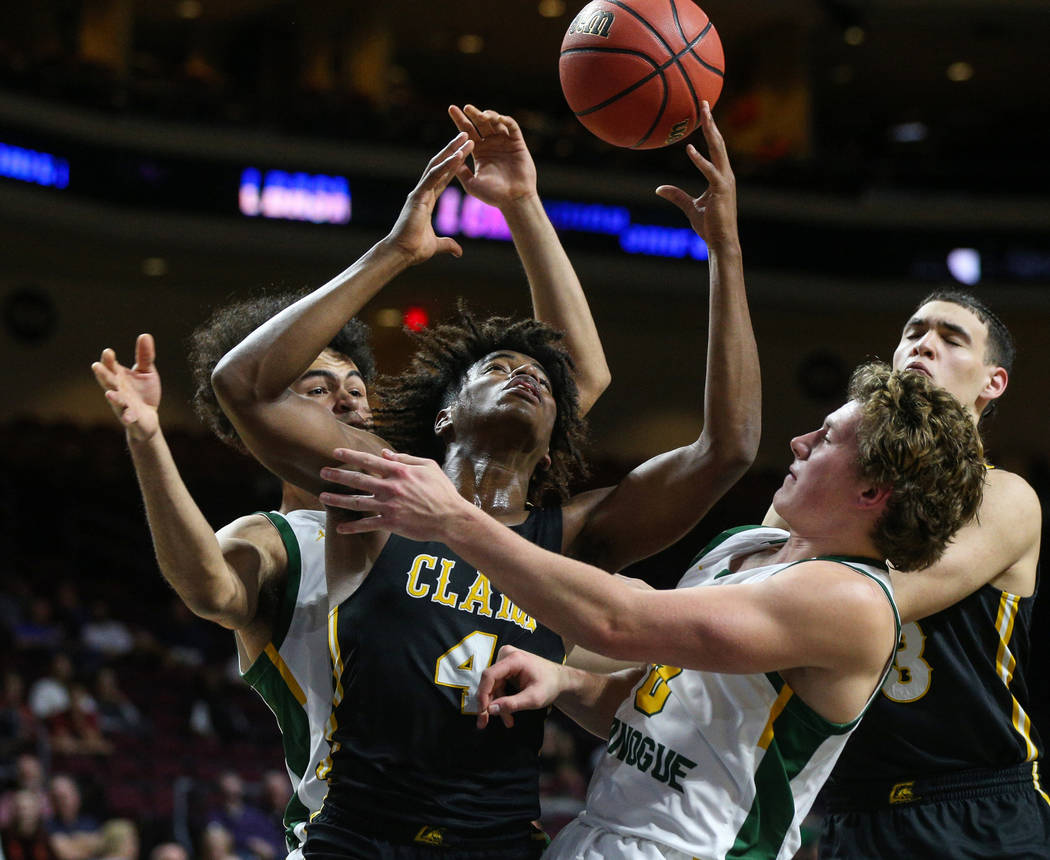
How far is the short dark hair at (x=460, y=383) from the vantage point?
3.12 m

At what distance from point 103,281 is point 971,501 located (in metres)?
14.3

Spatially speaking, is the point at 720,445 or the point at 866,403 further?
the point at 720,445

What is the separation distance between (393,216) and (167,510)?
36.9ft

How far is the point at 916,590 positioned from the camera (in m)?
2.84

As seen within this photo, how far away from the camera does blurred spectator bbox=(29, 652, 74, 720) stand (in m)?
8.16

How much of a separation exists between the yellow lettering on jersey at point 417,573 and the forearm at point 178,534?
38cm

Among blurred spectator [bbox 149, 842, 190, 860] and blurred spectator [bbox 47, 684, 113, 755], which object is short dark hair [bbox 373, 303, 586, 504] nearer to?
blurred spectator [bbox 149, 842, 190, 860]

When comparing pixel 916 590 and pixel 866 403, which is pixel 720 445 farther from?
pixel 916 590

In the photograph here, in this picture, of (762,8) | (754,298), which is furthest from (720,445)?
(762,8)

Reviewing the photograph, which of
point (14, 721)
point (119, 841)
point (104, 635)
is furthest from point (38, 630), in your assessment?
point (119, 841)

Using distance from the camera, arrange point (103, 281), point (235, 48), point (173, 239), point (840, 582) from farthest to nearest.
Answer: point (235, 48), point (103, 281), point (173, 239), point (840, 582)

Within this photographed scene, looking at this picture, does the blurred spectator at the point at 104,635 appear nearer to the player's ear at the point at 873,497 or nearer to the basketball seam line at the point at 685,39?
the basketball seam line at the point at 685,39

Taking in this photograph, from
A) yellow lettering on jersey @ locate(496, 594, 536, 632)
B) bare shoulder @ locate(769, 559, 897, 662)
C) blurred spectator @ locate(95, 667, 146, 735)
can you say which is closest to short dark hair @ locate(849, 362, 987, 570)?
A: bare shoulder @ locate(769, 559, 897, 662)

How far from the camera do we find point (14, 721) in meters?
→ 7.77
